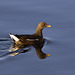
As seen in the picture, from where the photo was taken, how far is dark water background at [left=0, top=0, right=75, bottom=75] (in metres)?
12.8

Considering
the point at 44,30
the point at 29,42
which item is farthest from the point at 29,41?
the point at 44,30

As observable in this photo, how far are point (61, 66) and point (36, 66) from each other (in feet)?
3.10

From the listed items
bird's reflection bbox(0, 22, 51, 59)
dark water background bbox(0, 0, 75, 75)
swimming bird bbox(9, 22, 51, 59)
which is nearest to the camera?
dark water background bbox(0, 0, 75, 75)

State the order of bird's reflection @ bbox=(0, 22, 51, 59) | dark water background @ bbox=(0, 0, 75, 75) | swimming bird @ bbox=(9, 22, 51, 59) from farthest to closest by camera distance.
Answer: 1. swimming bird @ bbox=(9, 22, 51, 59)
2. bird's reflection @ bbox=(0, 22, 51, 59)
3. dark water background @ bbox=(0, 0, 75, 75)

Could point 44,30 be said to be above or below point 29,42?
above

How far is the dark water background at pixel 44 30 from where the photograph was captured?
12.8 m

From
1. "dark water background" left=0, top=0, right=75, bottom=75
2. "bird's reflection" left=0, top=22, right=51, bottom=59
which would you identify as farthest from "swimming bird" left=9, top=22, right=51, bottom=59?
"dark water background" left=0, top=0, right=75, bottom=75

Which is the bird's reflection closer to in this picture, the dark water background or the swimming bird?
the swimming bird

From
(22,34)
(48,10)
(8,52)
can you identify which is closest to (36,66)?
(8,52)

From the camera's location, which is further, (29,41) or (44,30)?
(44,30)

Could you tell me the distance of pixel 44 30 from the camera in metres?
17.1

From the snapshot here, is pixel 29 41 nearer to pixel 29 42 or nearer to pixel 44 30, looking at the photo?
pixel 29 42

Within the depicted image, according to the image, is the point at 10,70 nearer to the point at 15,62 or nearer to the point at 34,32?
the point at 15,62

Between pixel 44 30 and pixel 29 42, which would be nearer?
pixel 29 42
